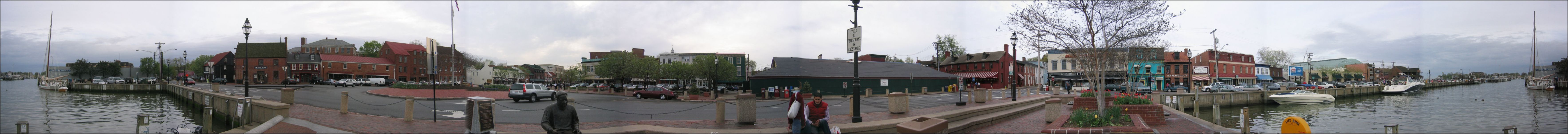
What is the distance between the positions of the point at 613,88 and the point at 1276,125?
28413 mm

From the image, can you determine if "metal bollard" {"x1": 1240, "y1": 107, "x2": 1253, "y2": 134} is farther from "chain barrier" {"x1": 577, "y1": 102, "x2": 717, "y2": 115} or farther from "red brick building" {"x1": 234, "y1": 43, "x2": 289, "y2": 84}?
"red brick building" {"x1": 234, "y1": 43, "x2": 289, "y2": 84}

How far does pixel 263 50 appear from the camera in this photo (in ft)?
93.2

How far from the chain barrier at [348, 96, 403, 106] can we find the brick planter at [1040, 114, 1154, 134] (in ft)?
50.1

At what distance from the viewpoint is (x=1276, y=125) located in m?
19.3

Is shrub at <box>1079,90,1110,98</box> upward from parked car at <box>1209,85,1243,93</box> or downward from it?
upward

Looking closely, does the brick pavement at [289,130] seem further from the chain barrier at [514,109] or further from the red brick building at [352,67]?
the red brick building at [352,67]

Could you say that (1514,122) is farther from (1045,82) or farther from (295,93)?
(1045,82)

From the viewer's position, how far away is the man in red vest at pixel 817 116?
7887 millimetres

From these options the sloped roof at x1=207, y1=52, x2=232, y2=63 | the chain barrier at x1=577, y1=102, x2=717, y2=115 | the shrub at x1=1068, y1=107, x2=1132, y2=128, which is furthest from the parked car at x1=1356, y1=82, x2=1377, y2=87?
the sloped roof at x1=207, y1=52, x2=232, y2=63

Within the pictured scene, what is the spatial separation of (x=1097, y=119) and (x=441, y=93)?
18.1 metres

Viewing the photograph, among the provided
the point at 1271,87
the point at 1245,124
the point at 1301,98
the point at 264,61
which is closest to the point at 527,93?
the point at 264,61

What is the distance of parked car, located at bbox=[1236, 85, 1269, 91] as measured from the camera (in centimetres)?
3650

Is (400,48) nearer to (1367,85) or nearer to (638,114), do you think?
(638,114)

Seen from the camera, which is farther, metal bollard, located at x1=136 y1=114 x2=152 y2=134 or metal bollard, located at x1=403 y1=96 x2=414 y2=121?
metal bollard, located at x1=403 y1=96 x2=414 y2=121
